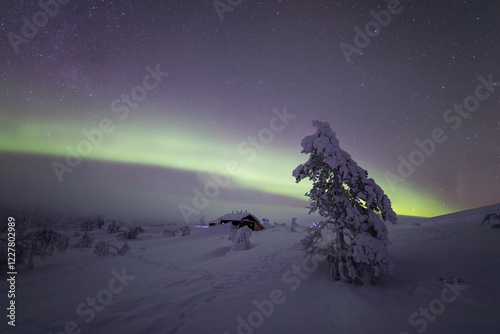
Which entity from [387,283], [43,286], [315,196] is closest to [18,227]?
[43,286]

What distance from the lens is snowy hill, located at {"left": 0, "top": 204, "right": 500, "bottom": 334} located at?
5207 mm

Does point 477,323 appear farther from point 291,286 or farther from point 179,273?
point 179,273

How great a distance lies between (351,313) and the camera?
220 inches

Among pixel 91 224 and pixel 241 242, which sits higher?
pixel 241 242

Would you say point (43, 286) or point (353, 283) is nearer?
point (353, 283)

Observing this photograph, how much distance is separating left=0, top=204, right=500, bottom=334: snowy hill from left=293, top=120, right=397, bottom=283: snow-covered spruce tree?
0.85 meters

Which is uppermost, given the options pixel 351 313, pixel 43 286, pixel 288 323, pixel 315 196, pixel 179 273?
pixel 315 196

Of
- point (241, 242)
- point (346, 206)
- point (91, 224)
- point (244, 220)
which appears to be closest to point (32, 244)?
point (241, 242)

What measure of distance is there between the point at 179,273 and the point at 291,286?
6.74m

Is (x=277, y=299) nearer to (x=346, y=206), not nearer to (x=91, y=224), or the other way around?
(x=346, y=206)

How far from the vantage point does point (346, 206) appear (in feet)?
26.3

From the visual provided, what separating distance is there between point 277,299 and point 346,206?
14.9ft

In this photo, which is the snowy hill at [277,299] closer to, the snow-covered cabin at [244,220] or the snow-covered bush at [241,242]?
the snow-covered bush at [241,242]

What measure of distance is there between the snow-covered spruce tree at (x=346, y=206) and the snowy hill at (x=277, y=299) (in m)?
0.85
